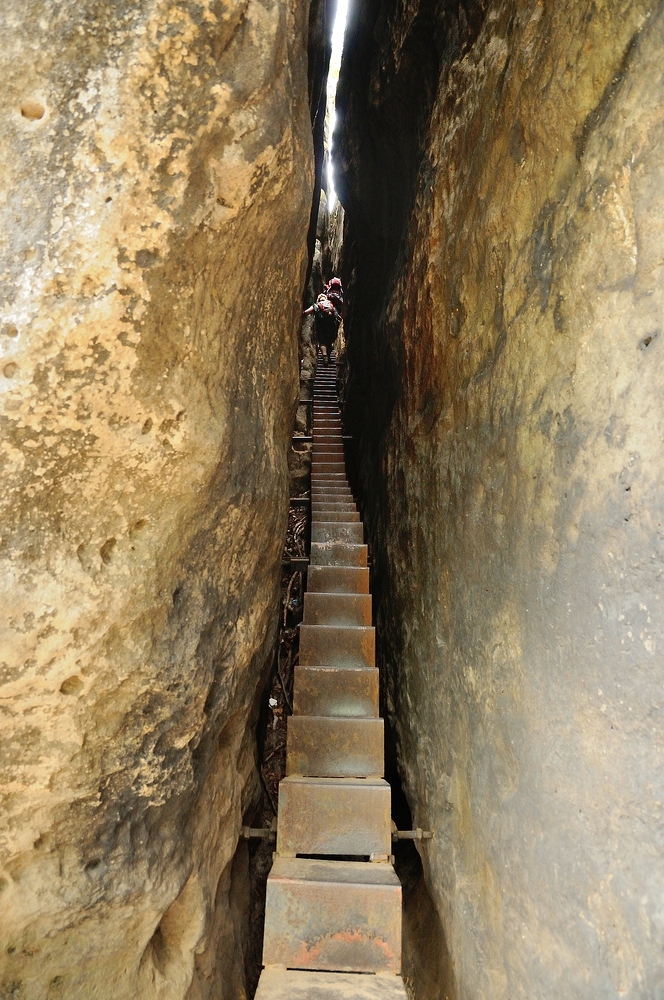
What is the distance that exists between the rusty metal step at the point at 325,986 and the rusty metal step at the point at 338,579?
2.35 meters

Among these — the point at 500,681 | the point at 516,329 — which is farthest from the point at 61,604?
the point at 516,329

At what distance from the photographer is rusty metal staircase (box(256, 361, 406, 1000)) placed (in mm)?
2850

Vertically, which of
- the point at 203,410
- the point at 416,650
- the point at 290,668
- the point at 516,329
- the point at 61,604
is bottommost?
the point at 290,668

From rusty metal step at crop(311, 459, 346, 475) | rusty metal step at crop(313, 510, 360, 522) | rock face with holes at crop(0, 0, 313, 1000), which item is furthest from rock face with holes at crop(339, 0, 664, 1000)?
rusty metal step at crop(311, 459, 346, 475)

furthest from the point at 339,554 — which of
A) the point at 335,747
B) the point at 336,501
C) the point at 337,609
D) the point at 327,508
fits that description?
the point at 335,747

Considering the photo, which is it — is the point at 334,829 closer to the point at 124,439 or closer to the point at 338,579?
the point at 338,579

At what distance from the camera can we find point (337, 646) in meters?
4.18

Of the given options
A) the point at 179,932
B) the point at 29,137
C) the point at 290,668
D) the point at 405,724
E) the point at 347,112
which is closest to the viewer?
the point at 29,137

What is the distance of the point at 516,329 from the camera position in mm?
2367

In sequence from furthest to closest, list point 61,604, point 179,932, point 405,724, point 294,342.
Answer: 1. point 405,724
2. point 294,342
3. point 179,932
4. point 61,604

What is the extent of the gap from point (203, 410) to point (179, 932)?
7.16ft

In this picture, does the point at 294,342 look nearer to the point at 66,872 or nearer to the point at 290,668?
the point at 66,872

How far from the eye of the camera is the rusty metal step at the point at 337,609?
4.41 metres

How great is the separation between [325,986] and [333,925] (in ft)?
0.77
